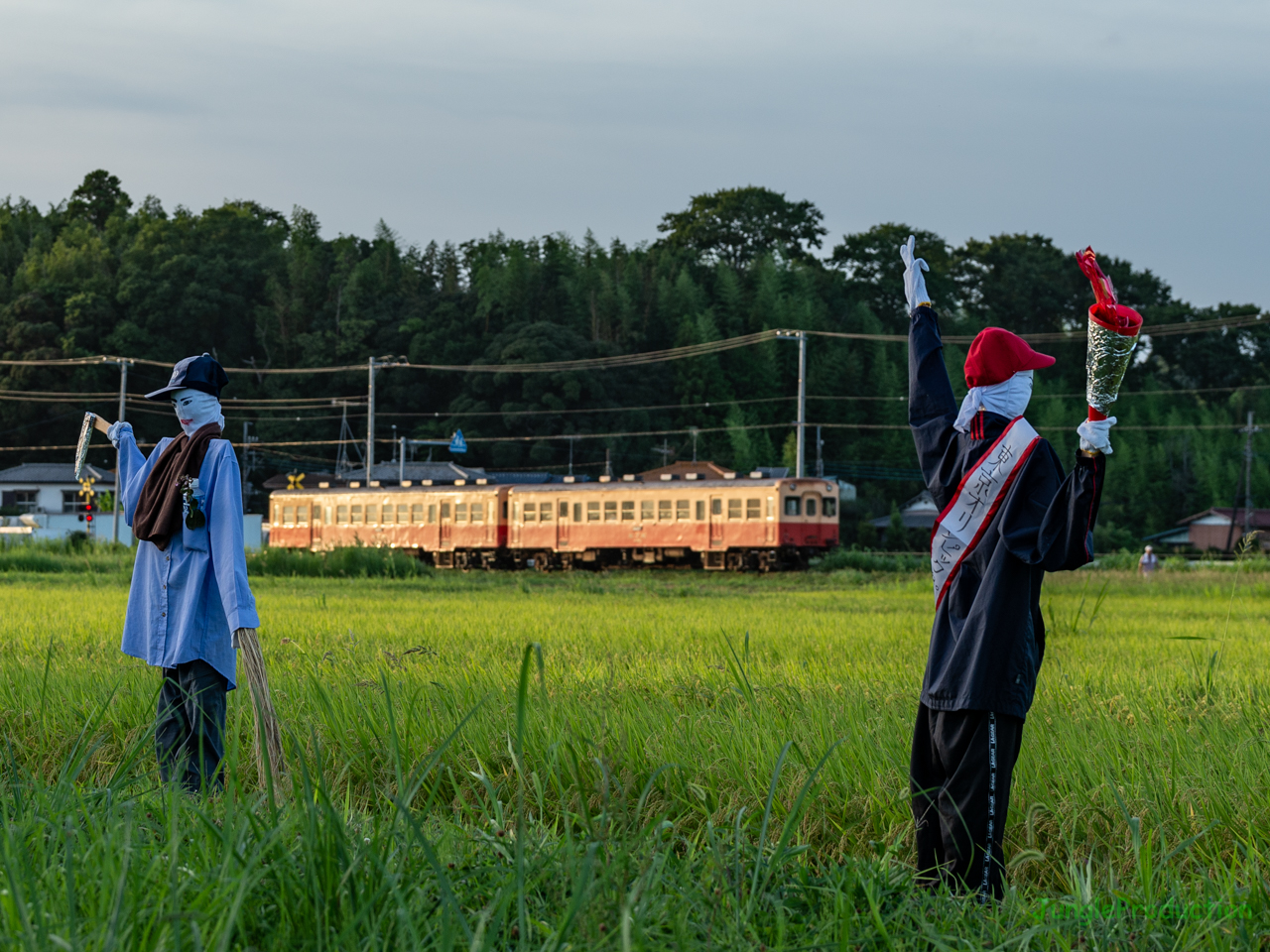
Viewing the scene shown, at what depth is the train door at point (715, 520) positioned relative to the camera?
28.9m

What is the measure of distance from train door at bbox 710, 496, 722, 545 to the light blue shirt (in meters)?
24.9

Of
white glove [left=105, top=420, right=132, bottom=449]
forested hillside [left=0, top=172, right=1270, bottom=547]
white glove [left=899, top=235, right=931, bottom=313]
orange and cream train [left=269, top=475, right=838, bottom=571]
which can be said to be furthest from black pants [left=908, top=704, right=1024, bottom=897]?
forested hillside [left=0, top=172, right=1270, bottom=547]

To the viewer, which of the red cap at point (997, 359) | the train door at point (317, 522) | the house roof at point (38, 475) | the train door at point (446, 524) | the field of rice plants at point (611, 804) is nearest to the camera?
the field of rice plants at point (611, 804)

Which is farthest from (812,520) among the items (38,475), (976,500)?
(38,475)

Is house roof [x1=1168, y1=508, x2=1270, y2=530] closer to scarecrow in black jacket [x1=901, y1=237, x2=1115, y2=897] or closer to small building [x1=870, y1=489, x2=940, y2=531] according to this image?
small building [x1=870, y1=489, x2=940, y2=531]

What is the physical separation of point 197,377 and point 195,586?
29.0 inches

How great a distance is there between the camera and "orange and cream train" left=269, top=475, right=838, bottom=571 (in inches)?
1124

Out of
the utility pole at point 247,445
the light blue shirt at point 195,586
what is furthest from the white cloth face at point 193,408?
the utility pole at point 247,445

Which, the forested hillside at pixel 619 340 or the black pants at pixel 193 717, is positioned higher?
the forested hillside at pixel 619 340

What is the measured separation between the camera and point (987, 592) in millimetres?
3270

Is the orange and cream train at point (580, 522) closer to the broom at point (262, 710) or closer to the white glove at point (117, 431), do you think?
the white glove at point (117, 431)

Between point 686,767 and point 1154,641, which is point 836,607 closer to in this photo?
point 1154,641

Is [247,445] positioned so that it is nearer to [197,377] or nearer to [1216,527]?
[1216,527]

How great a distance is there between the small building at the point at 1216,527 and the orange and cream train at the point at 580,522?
27.2 m
